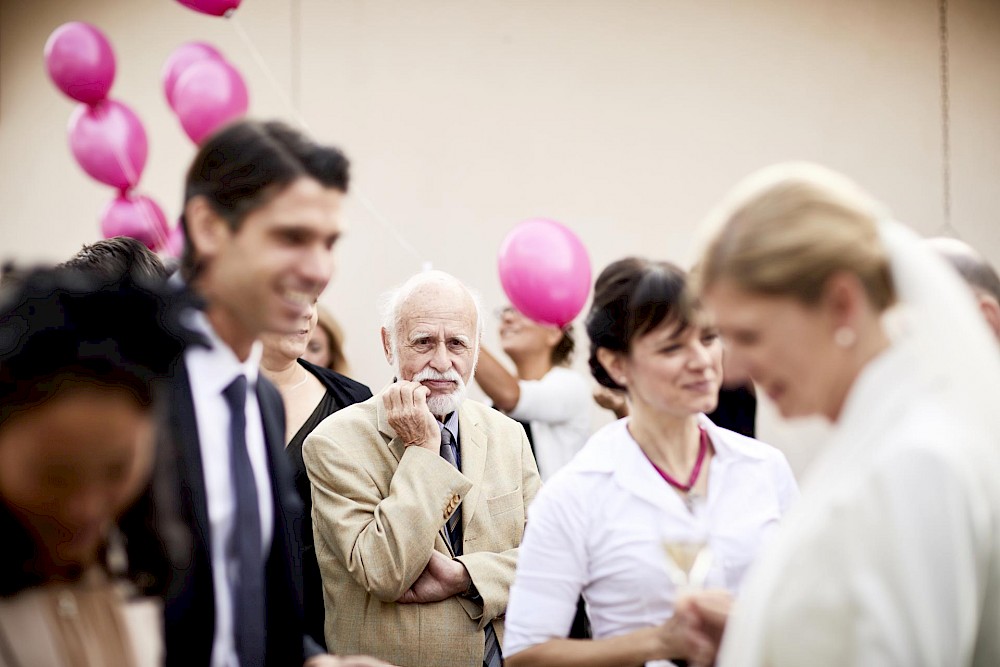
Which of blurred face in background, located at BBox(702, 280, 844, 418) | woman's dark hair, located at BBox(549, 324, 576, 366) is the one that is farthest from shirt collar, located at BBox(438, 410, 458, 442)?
woman's dark hair, located at BBox(549, 324, 576, 366)

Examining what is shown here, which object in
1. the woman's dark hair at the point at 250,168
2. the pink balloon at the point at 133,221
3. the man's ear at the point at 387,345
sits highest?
the woman's dark hair at the point at 250,168

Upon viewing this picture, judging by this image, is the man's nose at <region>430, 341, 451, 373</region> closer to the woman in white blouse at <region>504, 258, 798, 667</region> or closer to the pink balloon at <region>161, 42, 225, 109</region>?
the woman in white blouse at <region>504, 258, 798, 667</region>

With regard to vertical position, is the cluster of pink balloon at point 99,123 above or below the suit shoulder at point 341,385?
above

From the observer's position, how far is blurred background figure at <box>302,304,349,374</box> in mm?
4930

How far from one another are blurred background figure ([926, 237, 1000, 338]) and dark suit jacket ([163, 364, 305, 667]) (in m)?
1.61

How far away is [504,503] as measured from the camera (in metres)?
3.08

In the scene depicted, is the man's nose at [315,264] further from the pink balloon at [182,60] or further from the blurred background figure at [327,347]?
the blurred background figure at [327,347]

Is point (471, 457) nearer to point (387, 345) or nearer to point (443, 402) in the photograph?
point (443, 402)

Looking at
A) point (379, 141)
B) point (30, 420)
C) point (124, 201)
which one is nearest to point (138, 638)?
point (30, 420)

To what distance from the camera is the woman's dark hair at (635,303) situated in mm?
2328

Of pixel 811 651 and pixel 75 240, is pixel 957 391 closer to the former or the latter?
pixel 811 651

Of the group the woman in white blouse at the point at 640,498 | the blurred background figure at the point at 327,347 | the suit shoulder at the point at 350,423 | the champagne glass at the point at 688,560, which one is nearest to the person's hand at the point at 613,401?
the blurred background figure at the point at 327,347

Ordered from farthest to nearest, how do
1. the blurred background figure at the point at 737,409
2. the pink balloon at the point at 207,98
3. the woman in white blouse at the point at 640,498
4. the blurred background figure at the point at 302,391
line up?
the pink balloon at the point at 207,98, the blurred background figure at the point at 737,409, the blurred background figure at the point at 302,391, the woman in white blouse at the point at 640,498

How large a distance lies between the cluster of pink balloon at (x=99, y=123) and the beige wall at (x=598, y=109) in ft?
5.72
